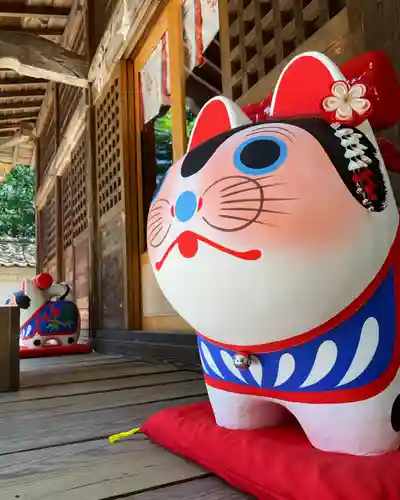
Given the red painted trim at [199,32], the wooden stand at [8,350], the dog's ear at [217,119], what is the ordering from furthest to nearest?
the red painted trim at [199,32] → the wooden stand at [8,350] → the dog's ear at [217,119]

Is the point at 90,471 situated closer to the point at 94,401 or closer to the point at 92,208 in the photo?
the point at 94,401

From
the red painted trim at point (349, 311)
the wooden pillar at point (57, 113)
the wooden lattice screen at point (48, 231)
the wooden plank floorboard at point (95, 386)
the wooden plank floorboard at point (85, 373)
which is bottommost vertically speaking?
the wooden plank floorboard at point (85, 373)

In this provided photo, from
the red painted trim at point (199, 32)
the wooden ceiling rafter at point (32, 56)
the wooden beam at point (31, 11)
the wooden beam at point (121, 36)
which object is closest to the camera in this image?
the red painted trim at point (199, 32)

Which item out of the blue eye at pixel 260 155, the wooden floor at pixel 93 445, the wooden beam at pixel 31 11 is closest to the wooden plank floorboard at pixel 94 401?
the wooden floor at pixel 93 445

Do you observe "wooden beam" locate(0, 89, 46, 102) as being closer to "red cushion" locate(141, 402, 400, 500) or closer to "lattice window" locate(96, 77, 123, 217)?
"lattice window" locate(96, 77, 123, 217)

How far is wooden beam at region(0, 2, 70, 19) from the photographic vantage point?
13.5 ft

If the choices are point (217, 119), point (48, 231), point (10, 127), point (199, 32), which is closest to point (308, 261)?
point (217, 119)

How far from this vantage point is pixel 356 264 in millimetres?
677

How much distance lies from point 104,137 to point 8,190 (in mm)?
8427

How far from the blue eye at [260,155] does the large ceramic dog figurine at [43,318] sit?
294 centimetres

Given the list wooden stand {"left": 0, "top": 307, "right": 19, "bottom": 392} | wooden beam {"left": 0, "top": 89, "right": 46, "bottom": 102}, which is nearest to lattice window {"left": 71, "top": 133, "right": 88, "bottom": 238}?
wooden beam {"left": 0, "top": 89, "right": 46, "bottom": 102}

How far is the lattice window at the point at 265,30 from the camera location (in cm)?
149

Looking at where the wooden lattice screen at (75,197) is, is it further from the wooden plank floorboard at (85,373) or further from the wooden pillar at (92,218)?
the wooden plank floorboard at (85,373)

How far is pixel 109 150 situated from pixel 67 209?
1.78 m
